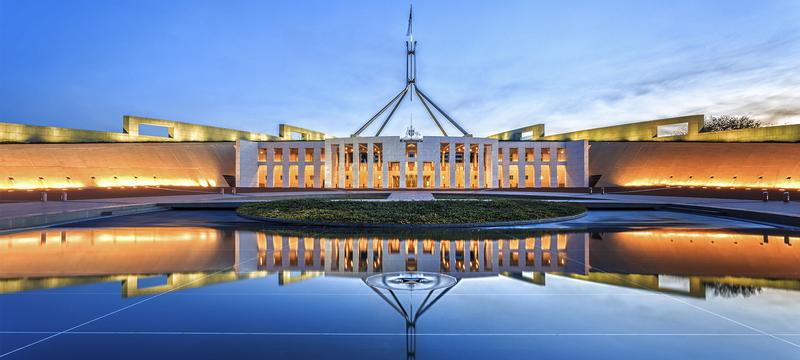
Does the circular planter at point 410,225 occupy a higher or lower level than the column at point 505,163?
lower

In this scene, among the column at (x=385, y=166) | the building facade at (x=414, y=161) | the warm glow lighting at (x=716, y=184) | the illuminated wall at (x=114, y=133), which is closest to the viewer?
the warm glow lighting at (x=716, y=184)

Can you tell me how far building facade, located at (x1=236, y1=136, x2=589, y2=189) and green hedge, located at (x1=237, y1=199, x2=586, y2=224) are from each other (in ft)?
73.2

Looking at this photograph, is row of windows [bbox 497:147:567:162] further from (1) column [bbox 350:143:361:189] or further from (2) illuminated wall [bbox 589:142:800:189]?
(1) column [bbox 350:143:361:189]

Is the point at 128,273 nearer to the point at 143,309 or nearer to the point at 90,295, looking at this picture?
the point at 90,295

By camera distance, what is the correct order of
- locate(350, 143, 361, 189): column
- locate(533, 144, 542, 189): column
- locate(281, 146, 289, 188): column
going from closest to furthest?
locate(350, 143, 361, 189): column < locate(533, 144, 542, 189): column < locate(281, 146, 289, 188): column

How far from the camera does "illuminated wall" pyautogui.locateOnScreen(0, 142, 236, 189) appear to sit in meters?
33.1

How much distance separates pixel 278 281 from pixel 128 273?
2.52m

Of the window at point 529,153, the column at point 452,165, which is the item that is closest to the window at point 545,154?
the window at point 529,153

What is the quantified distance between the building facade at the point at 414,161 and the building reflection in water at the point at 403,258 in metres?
27.6

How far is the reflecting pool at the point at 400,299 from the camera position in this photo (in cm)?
334

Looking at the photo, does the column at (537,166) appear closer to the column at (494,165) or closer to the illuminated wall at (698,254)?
the column at (494,165)

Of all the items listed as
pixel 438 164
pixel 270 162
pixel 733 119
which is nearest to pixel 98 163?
pixel 270 162

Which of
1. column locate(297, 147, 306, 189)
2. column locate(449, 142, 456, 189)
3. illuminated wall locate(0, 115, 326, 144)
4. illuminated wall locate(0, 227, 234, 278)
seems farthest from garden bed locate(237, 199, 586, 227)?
illuminated wall locate(0, 115, 326, 144)

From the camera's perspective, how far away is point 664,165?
37094 mm
